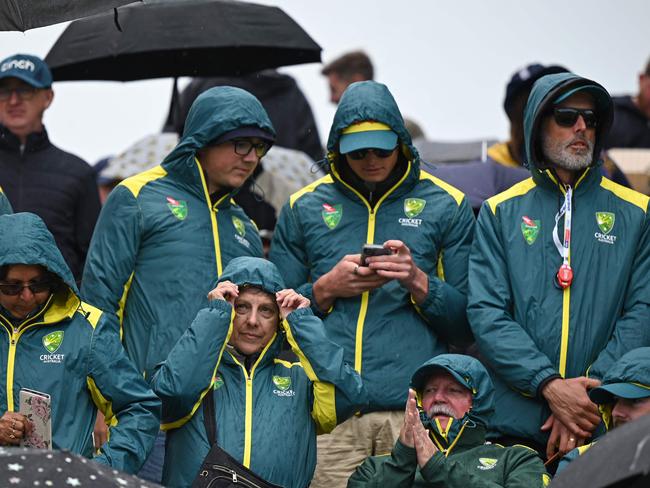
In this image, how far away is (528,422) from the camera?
26.0ft

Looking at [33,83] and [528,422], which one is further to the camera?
[33,83]

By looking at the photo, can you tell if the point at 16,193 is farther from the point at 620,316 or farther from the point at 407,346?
the point at 620,316

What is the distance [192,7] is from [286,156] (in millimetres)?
1967

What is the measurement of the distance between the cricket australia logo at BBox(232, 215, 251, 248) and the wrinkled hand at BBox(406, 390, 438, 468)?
5.31 feet

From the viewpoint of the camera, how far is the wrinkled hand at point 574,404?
7668 millimetres

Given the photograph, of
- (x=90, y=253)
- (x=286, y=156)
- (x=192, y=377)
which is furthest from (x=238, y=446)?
(x=286, y=156)

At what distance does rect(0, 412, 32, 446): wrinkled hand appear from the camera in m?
7.02

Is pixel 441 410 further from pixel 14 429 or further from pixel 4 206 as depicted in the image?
pixel 4 206

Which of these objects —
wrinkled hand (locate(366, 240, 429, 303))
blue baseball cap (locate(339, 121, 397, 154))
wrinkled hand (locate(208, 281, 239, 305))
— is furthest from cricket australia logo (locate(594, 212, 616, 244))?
wrinkled hand (locate(208, 281, 239, 305))

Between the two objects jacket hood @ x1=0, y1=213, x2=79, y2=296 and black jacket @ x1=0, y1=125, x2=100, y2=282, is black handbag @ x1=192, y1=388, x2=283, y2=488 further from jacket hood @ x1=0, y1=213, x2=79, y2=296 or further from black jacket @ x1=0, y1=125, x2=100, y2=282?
black jacket @ x1=0, y1=125, x2=100, y2=282

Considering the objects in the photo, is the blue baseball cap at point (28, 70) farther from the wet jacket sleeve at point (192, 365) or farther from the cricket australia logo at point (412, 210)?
the wet jacket sleeve at point (192, 365)

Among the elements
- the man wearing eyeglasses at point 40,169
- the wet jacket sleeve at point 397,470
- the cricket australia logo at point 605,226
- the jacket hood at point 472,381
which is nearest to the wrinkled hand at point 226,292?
the jacket hood at point 472,381

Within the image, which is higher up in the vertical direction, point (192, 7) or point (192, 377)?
point (192, 7)

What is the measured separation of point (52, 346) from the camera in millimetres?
7402
